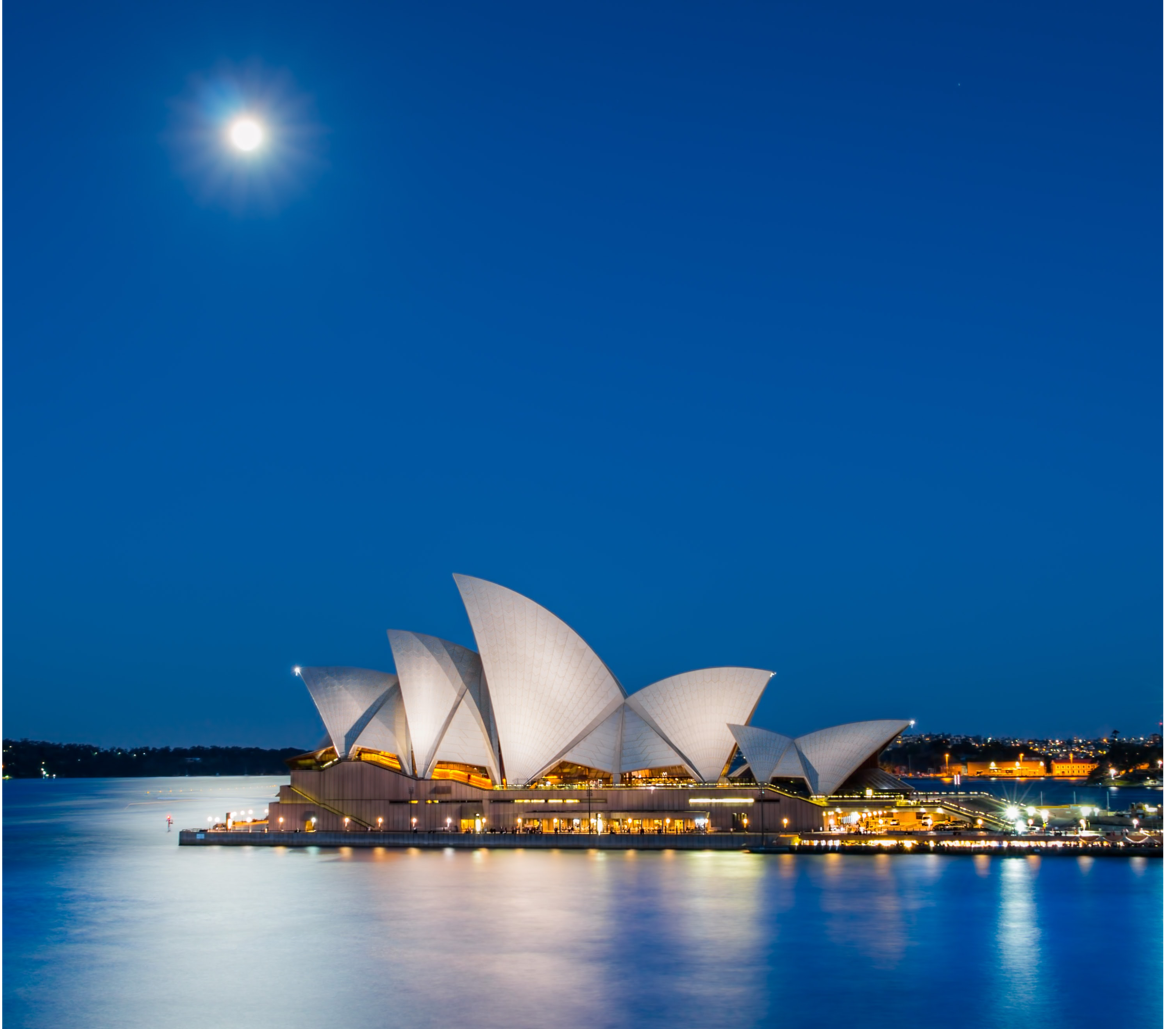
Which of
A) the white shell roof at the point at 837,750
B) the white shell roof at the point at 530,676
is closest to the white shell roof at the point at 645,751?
the white shell roof at the point at 530,676

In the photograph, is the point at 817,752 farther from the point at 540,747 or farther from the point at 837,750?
the point at 540,747

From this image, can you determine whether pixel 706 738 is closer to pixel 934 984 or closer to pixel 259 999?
pixel 934 984

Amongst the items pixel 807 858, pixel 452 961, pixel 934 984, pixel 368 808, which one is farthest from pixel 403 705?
pixel 934 984

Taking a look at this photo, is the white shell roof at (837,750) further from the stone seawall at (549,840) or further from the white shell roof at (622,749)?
the white shell roof at (622,749)

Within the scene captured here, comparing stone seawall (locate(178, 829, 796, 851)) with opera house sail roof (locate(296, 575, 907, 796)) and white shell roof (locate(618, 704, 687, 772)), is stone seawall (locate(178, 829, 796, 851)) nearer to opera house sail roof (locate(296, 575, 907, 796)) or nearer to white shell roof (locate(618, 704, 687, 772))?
opera house sail roof (locate(296, 575, 907, 796))

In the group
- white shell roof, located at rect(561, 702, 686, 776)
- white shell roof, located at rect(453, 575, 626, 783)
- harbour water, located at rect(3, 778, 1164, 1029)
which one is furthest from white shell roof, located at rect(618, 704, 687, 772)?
harbour water, located at rect(3, 778, 1164, 1029)

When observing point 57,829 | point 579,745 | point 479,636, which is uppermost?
point 479,636
